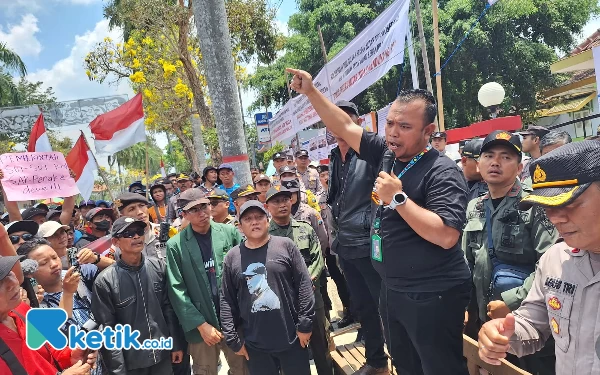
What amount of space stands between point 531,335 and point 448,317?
1.68 ft

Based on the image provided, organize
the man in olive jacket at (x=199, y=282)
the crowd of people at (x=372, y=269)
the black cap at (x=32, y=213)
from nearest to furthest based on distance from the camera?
the crowd of people at (x=372, y=269) → the man in olive jacket at (x=199, y=282) → the black cap at (x=32, y=213)

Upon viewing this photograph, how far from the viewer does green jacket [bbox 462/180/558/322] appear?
2201 millimetres

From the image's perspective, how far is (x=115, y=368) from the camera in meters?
2.97

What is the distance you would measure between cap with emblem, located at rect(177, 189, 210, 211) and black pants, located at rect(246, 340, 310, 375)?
1236 mm

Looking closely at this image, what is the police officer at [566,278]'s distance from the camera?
3.96 feet

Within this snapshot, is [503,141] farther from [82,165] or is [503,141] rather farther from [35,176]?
[82,165]

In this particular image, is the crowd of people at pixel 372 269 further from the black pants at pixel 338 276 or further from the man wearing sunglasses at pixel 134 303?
the black pants at pixel 338 276

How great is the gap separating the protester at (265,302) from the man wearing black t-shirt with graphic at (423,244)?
3.24ft

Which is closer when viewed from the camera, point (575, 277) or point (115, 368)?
point (575, 277)

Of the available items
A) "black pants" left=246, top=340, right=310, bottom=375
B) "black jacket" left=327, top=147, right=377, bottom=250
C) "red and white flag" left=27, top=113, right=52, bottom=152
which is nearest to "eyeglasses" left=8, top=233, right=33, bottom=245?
"black pants" left=246, top=340, right=310, bottom=375

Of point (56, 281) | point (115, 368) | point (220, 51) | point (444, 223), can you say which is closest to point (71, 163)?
point (220, 51)

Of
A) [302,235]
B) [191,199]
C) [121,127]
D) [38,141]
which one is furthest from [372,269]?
[38,141]

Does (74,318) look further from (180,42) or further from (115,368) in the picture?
(180,42)

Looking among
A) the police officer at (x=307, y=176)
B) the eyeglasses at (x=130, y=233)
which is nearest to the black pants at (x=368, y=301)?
the eyeglasses at (x=130, y=233)
